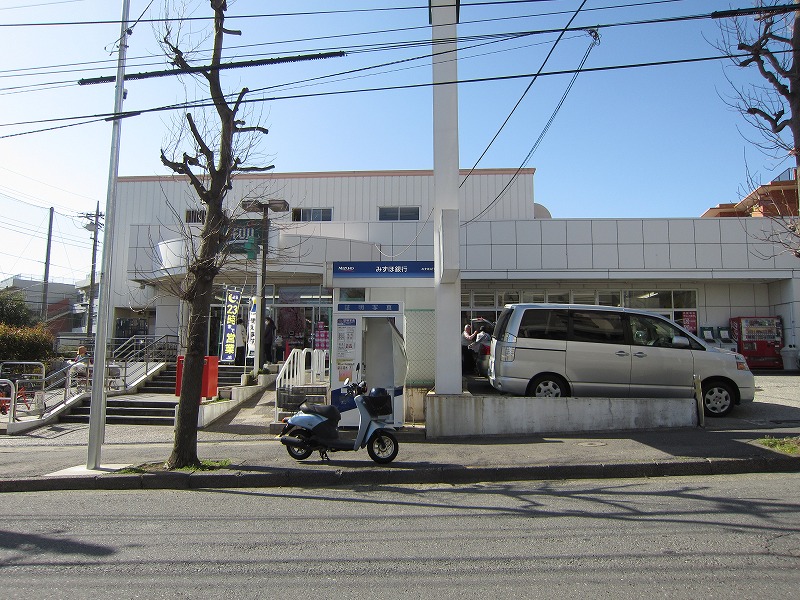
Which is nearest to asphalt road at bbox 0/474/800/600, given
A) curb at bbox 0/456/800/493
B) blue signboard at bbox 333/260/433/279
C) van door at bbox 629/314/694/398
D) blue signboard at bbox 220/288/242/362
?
curb at bbox 0/456/800/493

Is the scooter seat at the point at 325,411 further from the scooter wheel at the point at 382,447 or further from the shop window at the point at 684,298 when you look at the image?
the shop window at the point at 684,298

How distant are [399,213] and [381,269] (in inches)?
515

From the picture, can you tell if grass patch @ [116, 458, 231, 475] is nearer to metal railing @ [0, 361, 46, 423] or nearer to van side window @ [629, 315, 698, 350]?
metal railing @ [0, 361, 46, 423]

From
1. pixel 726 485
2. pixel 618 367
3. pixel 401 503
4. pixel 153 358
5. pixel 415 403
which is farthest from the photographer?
pixel 153 358

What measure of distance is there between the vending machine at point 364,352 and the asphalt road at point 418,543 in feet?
11.1

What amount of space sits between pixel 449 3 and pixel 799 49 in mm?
5836

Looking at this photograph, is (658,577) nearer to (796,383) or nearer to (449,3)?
(449,3)

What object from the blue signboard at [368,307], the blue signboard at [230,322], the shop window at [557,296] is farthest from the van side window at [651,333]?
the shop window at [557,296]

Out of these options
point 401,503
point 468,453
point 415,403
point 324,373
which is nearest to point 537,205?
point 324,373

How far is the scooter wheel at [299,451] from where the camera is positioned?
835 centimetres

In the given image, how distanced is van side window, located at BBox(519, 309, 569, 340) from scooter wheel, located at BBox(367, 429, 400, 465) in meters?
3.66

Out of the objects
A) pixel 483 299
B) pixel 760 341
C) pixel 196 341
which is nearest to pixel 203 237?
pixel 196 341

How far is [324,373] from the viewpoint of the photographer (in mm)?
14922

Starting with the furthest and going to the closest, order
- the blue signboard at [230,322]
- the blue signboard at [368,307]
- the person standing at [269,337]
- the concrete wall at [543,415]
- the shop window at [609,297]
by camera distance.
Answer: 1. the shop window at [609,297]
2. the person standing at [269,337]
3. the blue signboard at [230,322]
4. the blue signboard at [368,307]
5. the concrete wall at [543,415]
